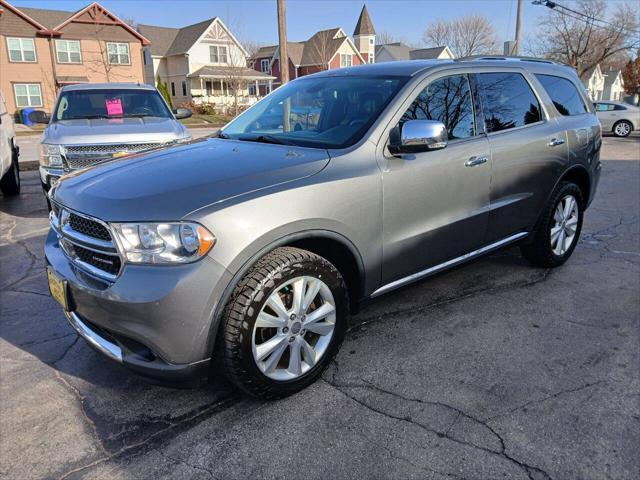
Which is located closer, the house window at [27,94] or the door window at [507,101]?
the door window at [507,101]

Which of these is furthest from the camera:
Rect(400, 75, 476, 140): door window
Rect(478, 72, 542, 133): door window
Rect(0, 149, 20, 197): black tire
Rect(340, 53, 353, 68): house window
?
Rect(340, 53, 353, 68): house window

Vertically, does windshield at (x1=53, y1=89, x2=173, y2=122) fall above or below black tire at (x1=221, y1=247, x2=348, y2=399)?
above

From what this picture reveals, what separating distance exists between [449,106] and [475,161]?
426mm

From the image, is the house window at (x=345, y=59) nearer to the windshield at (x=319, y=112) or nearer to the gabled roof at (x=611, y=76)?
the windshield at (x=319, y=112)

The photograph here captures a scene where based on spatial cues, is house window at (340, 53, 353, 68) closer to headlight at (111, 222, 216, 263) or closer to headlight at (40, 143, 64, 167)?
headlight at (40, 143, 64, 167)

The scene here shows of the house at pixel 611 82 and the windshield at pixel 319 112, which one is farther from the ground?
the house at pixel 611 82

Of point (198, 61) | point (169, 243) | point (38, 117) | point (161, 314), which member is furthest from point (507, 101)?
point (198, 61)

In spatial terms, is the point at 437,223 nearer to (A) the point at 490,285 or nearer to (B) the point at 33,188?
(A) the point at 490,285

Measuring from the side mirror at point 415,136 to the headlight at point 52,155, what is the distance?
16.8ft

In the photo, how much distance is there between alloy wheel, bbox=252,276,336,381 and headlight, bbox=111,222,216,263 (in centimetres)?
46

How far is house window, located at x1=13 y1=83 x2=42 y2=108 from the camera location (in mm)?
34562

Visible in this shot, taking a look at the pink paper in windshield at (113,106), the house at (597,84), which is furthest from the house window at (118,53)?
the house at (597,84)

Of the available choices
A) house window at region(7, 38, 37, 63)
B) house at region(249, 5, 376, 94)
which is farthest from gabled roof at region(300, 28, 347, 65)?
house window at region(7, 38, 37, 63)

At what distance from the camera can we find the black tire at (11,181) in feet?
27.3
